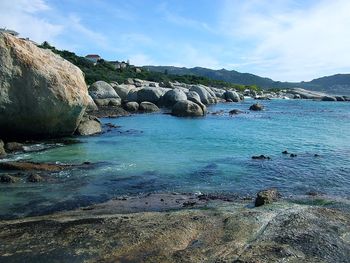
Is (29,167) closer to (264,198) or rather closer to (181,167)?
(181,167)

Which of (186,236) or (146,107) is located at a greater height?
(186,236)

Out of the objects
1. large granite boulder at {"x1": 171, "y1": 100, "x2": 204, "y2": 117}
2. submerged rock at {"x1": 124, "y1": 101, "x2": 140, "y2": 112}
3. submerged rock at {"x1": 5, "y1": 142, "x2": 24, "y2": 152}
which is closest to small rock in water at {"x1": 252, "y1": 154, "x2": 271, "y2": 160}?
submerged rock at {"x1": 5, "y1": 142, "x2": 24, "y2": 152}

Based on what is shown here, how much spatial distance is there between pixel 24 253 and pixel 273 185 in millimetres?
10506

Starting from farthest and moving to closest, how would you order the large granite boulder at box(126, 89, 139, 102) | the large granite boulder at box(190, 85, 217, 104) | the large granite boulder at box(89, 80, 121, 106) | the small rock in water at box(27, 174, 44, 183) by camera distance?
1. the large granite boulder at box(190, 85, 217, 104)
2. the large granite boulder at box(126, 89, 139, 102)
3. the large granite boulder at box(89, 80, 121, 106)
4. the small rock in water at box(27, 174, 44, 183)

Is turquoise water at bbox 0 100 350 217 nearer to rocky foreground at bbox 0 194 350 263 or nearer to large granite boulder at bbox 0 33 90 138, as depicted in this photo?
large granite boulder at bbox 0 33 90 138

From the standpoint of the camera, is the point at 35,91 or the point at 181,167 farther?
the point at 35,91

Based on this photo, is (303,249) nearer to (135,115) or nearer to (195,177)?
(195,177)

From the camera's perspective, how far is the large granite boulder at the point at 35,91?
21.2 metres

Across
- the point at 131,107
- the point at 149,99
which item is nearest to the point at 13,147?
the point at 131,107

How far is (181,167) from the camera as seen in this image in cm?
1888

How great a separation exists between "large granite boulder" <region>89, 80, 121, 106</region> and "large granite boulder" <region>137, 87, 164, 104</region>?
4.87 metres

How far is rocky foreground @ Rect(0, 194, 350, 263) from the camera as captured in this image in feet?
26.2

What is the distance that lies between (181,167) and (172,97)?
3458cm

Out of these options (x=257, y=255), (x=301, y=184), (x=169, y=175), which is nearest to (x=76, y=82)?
(x=169, y=175)
